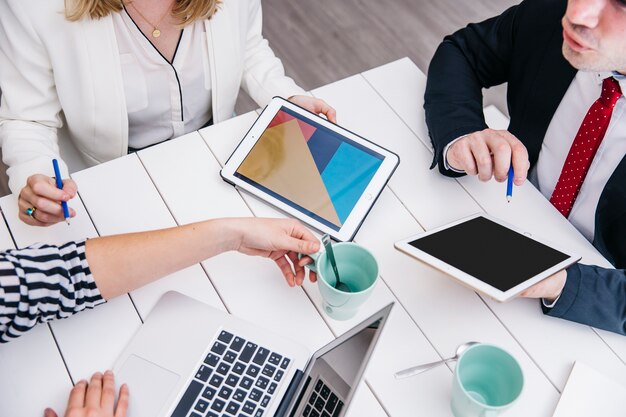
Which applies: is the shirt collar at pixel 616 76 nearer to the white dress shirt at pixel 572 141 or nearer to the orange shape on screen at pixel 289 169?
the white dress shirt at pixel 572 141

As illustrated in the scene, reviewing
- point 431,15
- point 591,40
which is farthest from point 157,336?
point 431,15

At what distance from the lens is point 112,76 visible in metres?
1.15

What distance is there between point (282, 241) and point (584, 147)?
67 centimetres

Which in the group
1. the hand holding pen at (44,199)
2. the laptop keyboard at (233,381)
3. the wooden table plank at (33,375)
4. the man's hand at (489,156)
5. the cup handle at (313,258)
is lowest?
the wooden table plank at (33,375)

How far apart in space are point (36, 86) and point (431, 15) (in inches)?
77.9

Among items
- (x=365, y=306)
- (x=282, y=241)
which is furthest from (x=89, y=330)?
(x=365, y=306)

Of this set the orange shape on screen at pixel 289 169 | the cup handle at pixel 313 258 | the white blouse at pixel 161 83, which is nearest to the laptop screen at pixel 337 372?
the cup handle at pixel 313 258

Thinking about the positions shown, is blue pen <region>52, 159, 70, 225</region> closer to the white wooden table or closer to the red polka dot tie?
the white wooden table

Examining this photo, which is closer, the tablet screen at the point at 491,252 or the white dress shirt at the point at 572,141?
the tablet screen at the point at 491,252

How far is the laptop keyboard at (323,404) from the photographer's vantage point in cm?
83

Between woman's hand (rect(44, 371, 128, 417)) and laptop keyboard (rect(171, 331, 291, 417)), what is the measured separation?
78 mm

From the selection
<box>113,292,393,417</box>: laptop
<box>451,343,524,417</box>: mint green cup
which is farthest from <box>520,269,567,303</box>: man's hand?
<box>113,292,393,417</box>: laptop

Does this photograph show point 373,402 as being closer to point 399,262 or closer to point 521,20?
point 399,262

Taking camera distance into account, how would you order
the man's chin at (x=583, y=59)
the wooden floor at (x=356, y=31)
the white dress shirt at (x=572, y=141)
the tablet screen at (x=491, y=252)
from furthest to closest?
the wooden floor at (x=356, y=31)
the white dress shirt at (x=572, y=141)
the man's chin at (x=583, y=59)
the tablet screen at (x=491, y=252)
